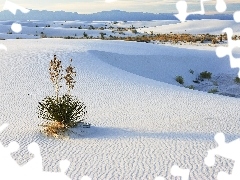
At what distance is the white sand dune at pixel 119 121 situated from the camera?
289 inches

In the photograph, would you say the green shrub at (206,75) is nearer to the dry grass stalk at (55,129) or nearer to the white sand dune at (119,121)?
the white sand dune at (119,121)

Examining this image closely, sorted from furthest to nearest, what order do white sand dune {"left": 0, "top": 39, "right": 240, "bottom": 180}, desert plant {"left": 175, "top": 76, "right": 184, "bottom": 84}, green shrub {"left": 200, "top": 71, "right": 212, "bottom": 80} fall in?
green shrub {"left": 200, "top": 71, "right": 212, "bottom": 80}
desert plant {"left": 175, "top": 76, "right": 184, "bottom": 84}
white sand dune {"left": 0, "top": 39, "right": 240, "bottom": 180}

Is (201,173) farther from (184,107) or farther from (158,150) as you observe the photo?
(184,107)

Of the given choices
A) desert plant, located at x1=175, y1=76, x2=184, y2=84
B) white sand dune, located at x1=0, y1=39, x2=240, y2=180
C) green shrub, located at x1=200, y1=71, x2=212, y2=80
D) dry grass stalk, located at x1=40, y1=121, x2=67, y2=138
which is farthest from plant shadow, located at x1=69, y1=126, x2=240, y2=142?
green shrub, located at x1=200, y1=71, x2=212, y2=80

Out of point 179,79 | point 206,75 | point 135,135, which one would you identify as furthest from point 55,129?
point 206,75

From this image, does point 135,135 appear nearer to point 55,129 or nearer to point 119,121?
point 119,121

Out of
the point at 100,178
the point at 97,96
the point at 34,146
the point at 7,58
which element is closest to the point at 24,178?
the point at 100,178

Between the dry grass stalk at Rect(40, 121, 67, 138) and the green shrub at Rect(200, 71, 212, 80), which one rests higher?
the dry grass stalk at Rect(40, 121, 67, 138)

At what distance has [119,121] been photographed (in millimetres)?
10258

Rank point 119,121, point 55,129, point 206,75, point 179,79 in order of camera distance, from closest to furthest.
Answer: point 55,129, point 119,121, point 179,79, point 206,75

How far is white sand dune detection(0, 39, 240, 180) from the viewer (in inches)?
289

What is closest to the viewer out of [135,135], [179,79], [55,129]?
[135,135]

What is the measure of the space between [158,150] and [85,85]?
6.76 meters

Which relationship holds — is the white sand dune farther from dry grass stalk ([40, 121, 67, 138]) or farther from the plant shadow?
dry grass stalk ([40, 121, 67, 138])
